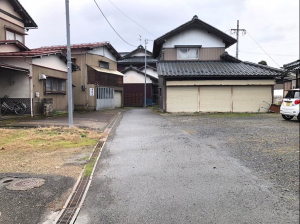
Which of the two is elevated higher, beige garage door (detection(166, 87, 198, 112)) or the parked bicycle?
beige garage door (detection(166, 87, 198, 112))

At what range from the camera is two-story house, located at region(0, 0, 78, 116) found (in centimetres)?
1384

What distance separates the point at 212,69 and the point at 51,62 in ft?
36.3

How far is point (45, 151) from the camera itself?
621 cm

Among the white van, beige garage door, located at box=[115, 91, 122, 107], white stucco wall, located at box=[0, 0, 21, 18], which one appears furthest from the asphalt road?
beige garage door, located at box=[115, 91, 122, 107]

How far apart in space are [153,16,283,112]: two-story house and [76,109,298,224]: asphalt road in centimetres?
1152

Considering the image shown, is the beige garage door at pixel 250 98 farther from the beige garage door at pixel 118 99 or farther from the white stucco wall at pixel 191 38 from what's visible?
the beige garage door at pixel 118 99

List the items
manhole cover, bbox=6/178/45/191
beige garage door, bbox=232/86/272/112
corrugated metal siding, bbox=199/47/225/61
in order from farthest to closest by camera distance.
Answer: corrugated metal siding, bbox=199/47/225/61, beige garage door, bbox=232/86/272/112, manhole cover, bbox=6/178/45/191

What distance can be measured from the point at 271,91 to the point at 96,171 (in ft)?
54.6

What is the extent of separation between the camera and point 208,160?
5449 mm

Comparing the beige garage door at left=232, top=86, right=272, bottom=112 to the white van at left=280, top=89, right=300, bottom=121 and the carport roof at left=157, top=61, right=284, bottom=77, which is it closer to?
the carport roof at left=157, top=61, right=284, bottom=77

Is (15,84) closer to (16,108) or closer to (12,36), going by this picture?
(16,108)

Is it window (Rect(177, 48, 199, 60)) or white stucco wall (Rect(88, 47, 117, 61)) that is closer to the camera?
window (Rect(177, 48, 199, 60))

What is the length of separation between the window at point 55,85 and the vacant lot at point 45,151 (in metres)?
7.77

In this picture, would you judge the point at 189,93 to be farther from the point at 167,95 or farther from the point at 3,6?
the point at 3,6
